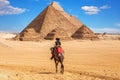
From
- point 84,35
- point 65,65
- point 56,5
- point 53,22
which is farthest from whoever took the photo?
point 56,5

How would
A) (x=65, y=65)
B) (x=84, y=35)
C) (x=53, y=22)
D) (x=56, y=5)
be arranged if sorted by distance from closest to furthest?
(x=65, y=65)
(x=84, y=35)
(x=53, y=22)
(x=56, y=5)

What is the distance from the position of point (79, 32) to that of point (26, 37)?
2504cm

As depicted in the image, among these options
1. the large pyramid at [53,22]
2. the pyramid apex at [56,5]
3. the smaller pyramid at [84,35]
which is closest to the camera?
the smaller pyramid at [84,35]

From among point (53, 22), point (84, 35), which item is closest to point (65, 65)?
point (84, 35)

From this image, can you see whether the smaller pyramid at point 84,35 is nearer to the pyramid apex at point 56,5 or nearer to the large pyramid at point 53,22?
the large pyramid at point 53,22

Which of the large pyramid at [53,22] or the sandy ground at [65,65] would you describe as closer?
the sandy ground at [65,65]

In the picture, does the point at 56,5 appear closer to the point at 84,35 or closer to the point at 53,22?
the point at 53,22

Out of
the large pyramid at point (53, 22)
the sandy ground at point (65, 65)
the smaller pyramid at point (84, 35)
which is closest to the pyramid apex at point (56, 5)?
the large pyramid at point (53, 22)

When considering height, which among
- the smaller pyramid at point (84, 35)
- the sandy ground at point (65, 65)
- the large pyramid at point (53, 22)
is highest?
the large pyramid at point (53, 22)

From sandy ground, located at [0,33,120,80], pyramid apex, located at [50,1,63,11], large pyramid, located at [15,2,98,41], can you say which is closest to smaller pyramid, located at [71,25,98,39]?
large pyramid, located at [15,2,98,41]

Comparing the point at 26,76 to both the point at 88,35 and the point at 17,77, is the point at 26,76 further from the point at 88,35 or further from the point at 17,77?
the point at 88,35

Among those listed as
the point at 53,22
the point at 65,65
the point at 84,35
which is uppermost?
the point at 53,22

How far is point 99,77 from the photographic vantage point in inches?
528

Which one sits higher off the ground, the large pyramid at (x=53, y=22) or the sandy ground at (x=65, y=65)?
the large pyramid at (x=53, y=22)
